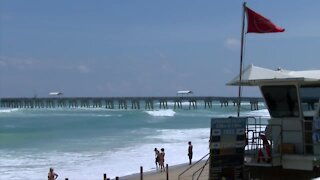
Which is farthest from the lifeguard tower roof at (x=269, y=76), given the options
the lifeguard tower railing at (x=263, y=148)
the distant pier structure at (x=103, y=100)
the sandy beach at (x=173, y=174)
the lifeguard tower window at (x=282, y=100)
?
the distant pier structure at (x=103, y=100)

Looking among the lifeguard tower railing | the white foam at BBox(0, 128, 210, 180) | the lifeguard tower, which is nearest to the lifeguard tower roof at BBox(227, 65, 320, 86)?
the lifeguard tower

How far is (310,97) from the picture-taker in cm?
1282

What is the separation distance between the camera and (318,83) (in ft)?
41.8

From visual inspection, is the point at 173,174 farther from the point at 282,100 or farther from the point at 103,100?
the point at 103,100

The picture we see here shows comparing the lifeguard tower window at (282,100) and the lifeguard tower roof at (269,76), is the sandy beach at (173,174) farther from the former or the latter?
the lifeguard tower roof at (269,76)

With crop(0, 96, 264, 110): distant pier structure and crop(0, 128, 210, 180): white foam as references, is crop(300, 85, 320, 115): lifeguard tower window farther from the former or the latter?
crop(0, 96, 264, 110): distant pier structure

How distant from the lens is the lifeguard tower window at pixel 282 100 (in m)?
12.9

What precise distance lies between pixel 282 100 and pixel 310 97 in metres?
0.66

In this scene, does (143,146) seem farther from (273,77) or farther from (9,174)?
(273,77)

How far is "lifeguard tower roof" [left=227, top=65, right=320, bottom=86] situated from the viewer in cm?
1267

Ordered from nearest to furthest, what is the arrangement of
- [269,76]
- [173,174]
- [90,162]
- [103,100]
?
[269,76] → [173,174] → [90,162] → [103,100]

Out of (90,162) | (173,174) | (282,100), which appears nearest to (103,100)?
(90,162)

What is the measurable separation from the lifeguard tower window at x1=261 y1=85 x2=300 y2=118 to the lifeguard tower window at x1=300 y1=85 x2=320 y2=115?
17 cm

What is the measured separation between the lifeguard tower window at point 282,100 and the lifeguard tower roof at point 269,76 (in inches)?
10.4
